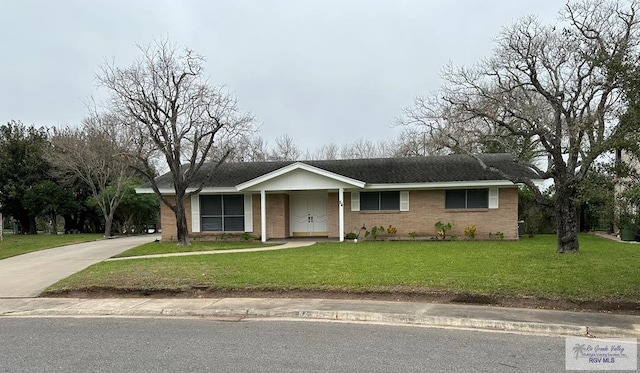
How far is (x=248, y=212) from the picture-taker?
22.2 m

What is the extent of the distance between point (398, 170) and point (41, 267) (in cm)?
1531

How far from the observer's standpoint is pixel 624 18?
556 inches

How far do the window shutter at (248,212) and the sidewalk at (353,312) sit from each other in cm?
1240

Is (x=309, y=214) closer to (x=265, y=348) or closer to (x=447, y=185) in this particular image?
(x=447, y=185)

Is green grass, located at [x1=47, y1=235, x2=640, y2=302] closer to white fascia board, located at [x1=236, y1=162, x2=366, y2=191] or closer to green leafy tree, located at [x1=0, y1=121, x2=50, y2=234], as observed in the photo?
white fascia board, located at [x1=236, y1=162, x2=366, y2=191]

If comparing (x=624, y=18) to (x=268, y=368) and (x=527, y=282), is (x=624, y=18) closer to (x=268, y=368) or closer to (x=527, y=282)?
(x=527, y=282)

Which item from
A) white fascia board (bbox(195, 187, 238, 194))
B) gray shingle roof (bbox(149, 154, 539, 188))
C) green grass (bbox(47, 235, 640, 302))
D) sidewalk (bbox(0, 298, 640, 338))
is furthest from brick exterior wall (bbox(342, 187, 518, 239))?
sidewalk (bbox(0, 298, 640, 338))

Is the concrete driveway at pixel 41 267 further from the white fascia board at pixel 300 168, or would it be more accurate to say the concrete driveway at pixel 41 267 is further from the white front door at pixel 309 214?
the white front door at pixel 309 214

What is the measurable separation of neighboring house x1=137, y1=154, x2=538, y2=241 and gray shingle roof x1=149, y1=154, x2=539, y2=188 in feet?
0.15

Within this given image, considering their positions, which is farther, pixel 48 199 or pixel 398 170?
pixel 48 199

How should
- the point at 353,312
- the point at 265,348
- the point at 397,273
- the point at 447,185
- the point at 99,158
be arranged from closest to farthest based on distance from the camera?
the point at 265,348, the point at 353,312, the point at 397,273, the point at 447,185, the point at 99,158

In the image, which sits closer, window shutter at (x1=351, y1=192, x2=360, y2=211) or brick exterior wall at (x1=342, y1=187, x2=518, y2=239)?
brick exterior wall at (x1=342, y1=187, x2=518, y2=239)
